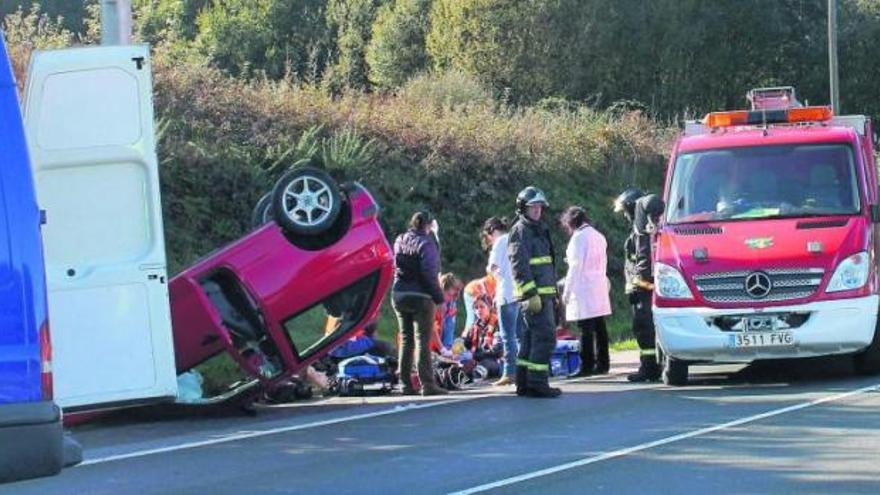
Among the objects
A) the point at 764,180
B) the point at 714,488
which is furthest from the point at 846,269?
the point at 714,488

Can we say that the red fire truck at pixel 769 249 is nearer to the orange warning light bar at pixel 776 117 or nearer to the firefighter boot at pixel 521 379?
the orange warning light bar at pixel 776 117

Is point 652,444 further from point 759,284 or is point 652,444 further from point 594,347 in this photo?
point 594,347

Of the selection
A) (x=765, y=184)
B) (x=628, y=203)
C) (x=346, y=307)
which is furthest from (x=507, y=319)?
(x=765, y=184)

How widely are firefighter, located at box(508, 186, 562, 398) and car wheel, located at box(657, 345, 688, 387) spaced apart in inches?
46.0

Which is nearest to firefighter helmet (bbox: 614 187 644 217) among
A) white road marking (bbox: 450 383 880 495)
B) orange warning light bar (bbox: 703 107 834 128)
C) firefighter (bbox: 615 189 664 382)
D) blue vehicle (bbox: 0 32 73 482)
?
firefighter (bbox: 615 189 664 382)

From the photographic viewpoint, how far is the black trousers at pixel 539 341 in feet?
41.1

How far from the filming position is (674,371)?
43.4 feet

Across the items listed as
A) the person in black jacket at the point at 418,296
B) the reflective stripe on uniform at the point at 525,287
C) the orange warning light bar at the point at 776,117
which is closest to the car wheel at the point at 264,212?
the person in black jacket at the point at 418,296

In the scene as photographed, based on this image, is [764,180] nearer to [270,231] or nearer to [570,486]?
[270,231]

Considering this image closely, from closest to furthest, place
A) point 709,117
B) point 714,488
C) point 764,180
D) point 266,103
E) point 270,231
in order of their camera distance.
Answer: point 714,488 < point 270,231 < point 764,180 < point 709,117 < point 266,103

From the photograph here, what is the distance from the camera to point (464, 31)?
42.7 metres

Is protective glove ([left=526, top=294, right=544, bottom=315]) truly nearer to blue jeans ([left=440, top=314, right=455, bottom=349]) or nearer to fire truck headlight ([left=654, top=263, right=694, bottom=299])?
fire truck headlight ([left=654, top=263, right=694, bottom=299])

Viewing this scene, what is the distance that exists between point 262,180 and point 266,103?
266cm

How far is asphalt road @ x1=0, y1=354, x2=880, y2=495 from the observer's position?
8.41 m
